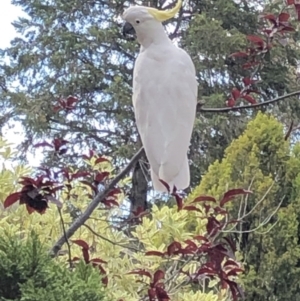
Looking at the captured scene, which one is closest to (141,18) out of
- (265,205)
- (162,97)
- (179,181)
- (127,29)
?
(127,29)

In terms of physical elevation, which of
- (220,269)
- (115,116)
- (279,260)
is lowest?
(220,269)

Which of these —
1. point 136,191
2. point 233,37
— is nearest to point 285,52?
point 233,37

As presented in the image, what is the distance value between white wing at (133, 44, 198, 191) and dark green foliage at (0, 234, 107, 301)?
0.30m

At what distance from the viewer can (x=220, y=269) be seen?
1355 mm

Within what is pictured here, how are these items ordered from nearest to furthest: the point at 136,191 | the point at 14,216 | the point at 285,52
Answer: the point at 14,216, the point at 136,191, the point at 285,52

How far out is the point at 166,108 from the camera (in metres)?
1.27

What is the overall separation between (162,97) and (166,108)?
23mm

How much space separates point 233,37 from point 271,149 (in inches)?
102

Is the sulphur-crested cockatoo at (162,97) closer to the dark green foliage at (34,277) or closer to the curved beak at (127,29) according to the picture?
the curved beak at (127,29)

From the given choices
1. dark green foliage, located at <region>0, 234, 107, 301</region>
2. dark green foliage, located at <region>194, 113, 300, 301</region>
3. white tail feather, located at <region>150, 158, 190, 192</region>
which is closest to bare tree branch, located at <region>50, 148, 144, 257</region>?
white tail feather, located at <region>150, 158, 190, 192</region>

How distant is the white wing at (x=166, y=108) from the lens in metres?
1.27

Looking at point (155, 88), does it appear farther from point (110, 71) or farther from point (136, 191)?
point (110, 71)

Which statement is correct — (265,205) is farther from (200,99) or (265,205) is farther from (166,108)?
(166,108)

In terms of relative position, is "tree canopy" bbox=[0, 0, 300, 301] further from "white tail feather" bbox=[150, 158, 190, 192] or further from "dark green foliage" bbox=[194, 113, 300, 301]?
"white tail feather" bbox=[150, 158, 190, 192]
